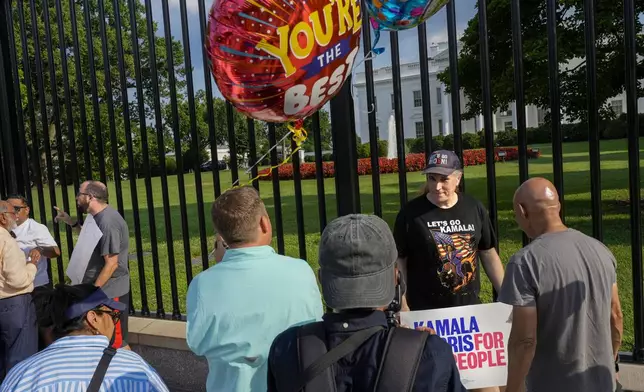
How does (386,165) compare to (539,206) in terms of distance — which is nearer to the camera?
(539,206)

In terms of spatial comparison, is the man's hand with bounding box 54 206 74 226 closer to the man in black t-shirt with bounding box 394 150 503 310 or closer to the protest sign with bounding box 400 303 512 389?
the man in black t-shirt with bounding box 394 150 503 310

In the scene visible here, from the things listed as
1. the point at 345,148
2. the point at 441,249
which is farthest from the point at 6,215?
the point at 441,249

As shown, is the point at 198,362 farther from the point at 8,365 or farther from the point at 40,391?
the point at 40,391

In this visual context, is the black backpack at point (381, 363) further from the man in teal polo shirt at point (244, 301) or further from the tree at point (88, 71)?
the tree at point (88, 71)

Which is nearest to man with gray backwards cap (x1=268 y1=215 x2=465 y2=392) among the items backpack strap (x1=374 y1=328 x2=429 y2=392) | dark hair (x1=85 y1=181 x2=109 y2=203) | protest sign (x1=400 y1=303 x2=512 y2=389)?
backpack strap (x1=374 y1=328 x2=429 y2=392)

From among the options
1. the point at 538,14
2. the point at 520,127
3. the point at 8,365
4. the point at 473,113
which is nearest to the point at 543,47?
the point at 538,14

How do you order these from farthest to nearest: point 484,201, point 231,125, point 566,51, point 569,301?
point 484,201 < point 566,51 < point 231,125 < point 569,301

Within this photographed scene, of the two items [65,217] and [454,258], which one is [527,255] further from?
[65,217]

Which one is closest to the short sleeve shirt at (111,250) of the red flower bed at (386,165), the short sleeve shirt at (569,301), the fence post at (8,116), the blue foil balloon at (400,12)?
the fence post at (8,116)

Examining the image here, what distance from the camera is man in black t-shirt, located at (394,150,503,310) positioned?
309 cm

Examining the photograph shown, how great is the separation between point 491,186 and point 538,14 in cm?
861

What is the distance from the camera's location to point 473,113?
1214 cm

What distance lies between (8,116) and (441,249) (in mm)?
3964

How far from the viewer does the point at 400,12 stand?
2879 mm
